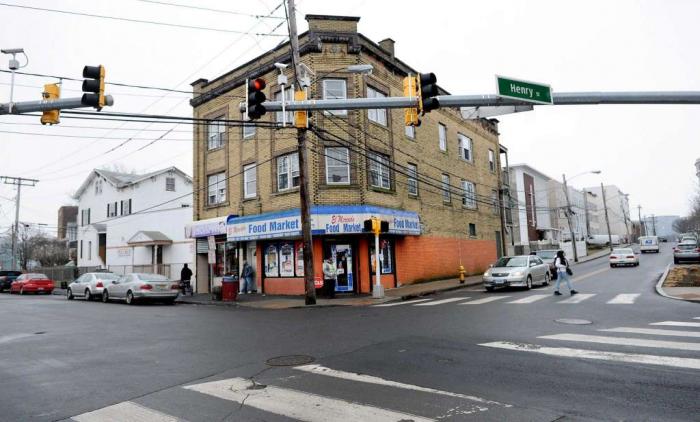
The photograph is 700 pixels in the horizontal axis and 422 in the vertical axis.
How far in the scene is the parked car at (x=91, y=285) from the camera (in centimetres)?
2342

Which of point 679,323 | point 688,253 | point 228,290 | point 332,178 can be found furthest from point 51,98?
point 688,253

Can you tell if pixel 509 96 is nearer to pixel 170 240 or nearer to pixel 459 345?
pixel 459 345

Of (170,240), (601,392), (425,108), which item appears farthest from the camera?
(170,240)

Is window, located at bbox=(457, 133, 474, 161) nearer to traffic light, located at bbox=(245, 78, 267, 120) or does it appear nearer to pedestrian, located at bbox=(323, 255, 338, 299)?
pedestrian, located at bbox=(323, 255, 338, 299)

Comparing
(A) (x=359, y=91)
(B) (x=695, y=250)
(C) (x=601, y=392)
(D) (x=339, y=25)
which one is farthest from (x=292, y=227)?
(B) (x=695, y=250)

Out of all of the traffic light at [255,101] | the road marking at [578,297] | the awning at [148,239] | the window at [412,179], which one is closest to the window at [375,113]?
the window at [412,179]

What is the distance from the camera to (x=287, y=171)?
2198 centimetres

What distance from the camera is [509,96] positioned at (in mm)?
10422

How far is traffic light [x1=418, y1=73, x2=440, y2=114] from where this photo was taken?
1016cm

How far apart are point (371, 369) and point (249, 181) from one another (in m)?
18.7

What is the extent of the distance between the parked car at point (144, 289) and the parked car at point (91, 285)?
2.17 m

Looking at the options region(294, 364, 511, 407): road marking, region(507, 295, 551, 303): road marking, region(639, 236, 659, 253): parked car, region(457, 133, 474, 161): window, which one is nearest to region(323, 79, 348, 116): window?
region(507, 295, 551, 303): road marking

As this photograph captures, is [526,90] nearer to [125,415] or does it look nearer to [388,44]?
[125,415]

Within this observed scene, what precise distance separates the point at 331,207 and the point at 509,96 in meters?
10.8
